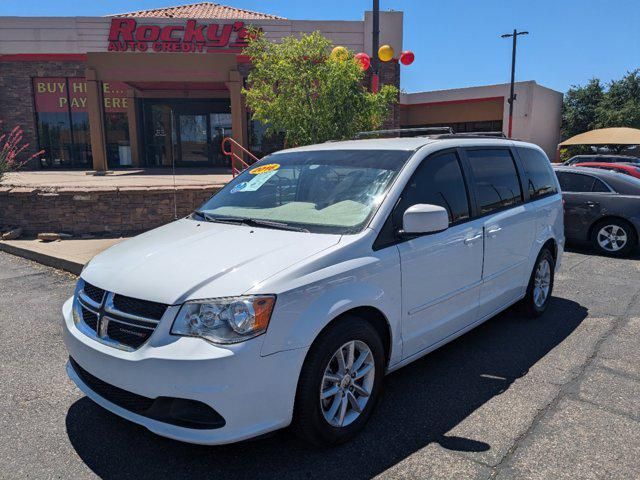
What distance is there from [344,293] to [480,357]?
2.03 m

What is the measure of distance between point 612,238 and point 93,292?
853cm

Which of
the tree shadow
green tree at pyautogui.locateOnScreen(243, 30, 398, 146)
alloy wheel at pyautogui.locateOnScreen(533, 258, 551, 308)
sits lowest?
the tree shadow

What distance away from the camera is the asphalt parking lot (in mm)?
2766

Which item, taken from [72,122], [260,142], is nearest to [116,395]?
[260,142]

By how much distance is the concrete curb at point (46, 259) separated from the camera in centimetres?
686

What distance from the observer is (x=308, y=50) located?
9148 mm

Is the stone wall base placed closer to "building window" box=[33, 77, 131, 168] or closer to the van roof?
the van roof

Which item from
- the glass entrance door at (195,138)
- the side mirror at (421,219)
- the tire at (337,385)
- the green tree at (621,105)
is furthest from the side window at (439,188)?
the green tree at (621,105)

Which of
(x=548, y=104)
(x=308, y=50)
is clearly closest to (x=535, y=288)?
(x=308, y=50)

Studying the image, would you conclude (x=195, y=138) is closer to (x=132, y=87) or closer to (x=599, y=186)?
(x=132, y=87)

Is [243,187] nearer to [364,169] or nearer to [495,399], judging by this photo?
[364,169]

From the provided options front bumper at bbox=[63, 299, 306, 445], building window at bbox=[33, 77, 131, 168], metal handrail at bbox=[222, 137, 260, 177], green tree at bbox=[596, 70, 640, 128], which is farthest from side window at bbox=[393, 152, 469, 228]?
green tree at bbox=[596, 70, 640, 128]

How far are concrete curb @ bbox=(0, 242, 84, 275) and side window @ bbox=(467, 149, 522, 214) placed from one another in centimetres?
513

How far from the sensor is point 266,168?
170 inches
